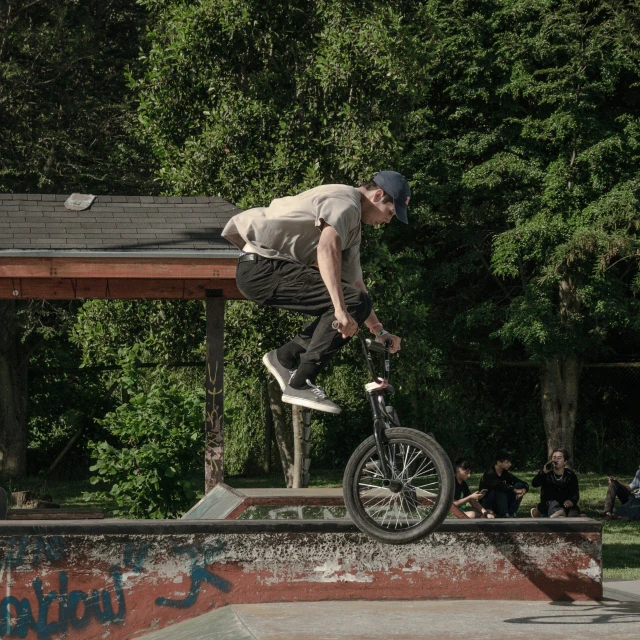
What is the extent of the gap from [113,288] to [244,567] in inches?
200

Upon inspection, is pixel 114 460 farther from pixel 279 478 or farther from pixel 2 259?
pixel 279 478

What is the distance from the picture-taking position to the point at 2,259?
31.6ft

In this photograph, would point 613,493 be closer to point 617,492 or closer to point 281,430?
point 617,492

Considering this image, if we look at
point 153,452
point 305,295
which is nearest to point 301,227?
point 305,295

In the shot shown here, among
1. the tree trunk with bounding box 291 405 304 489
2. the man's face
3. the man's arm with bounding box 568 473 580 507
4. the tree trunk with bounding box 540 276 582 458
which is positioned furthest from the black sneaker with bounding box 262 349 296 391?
the tree trunk with bounding box 540 276 582 458

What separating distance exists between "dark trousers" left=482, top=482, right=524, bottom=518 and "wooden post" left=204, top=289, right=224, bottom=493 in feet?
11.5

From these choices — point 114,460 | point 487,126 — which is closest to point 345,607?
point 114,460

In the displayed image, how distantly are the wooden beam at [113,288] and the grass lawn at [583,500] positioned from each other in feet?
7.16

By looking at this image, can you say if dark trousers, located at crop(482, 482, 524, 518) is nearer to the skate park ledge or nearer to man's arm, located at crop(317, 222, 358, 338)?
the skate park ledge

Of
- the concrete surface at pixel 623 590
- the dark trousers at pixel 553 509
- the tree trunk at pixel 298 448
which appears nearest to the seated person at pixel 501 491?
the dark trousers at pixel 553 509

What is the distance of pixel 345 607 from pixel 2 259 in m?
5.15

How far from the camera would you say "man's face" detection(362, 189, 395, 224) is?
5418 mm

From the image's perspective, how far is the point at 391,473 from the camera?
5500 mm

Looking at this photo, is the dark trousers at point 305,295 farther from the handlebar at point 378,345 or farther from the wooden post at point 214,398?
the wooden post at point 214,398
